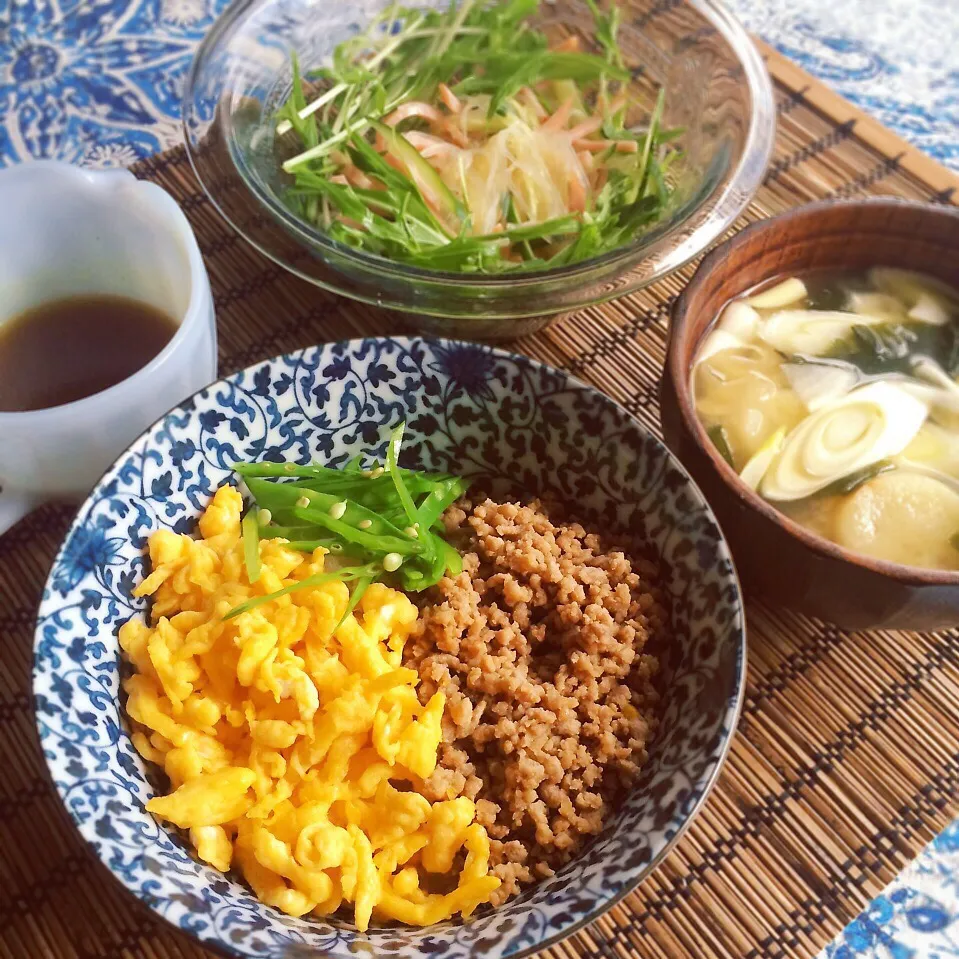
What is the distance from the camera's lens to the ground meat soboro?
113 cm

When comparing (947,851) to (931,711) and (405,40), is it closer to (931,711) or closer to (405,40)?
(931,711)

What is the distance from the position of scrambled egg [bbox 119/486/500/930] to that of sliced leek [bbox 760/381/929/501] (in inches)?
27.0

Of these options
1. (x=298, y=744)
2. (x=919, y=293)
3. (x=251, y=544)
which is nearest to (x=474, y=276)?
(x=251, y=544)

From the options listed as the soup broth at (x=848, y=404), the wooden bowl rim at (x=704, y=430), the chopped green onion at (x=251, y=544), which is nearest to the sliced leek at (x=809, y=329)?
the soup broth at (x=848, y=404)

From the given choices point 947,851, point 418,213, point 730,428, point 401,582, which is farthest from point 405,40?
point 947,851

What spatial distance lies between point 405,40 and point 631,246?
2.89 feet

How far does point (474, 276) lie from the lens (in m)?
1.42

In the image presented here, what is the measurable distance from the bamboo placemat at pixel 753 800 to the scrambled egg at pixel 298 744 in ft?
0.50

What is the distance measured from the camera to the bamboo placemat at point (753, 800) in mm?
1202

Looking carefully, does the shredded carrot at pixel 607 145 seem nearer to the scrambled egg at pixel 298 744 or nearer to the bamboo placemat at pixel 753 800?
the bamboo placemat at pixel 753 800

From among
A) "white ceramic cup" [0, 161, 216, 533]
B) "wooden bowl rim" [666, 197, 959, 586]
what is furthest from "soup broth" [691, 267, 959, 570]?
"white ceramic cup" [0, 161, 216, 533]

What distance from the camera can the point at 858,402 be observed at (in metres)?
1.55

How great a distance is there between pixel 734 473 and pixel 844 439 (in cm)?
34

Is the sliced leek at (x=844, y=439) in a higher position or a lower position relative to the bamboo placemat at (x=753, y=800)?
higher
